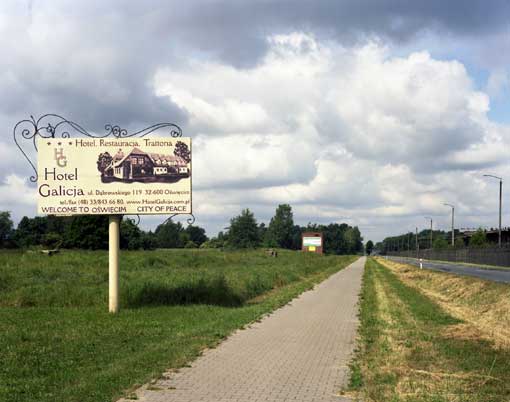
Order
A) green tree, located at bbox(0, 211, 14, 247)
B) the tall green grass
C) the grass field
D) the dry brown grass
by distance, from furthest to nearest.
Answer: green tree, located at bbox(0, 211, 14, 247) → the tall green grass → the dry brown grass → the grass field

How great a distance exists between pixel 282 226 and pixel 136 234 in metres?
99.6

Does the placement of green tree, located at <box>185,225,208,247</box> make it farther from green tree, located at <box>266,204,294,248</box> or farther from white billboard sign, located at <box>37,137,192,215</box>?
white billboard sign, located at <box>37,137,192,215</box>

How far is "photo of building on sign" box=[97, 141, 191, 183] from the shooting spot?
1708 cm

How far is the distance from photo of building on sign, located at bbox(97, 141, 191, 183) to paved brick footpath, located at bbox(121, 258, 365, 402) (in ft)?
16.2

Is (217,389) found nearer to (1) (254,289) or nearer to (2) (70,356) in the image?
(2) (70,356)

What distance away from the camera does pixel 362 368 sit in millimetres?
9070

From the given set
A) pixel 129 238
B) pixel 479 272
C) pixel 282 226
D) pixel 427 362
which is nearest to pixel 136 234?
pixel 129 238

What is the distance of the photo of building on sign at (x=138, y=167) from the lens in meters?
17.1

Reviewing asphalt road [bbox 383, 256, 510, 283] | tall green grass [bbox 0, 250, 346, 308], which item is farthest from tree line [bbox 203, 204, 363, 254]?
tall green grass [bbox 0, 250, 346, 308]

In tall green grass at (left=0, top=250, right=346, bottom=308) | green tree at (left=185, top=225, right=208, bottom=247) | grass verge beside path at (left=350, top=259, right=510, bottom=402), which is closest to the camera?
→ grass verge beside path at (left=350, top=259, right=510, bottom=402)

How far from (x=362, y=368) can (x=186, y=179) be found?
30.8 ft

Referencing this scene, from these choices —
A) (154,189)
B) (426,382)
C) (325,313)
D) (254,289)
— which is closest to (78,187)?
(154,189)

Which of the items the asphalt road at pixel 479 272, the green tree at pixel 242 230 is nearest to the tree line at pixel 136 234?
the green tree at pixel 242 230

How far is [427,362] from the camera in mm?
9688
